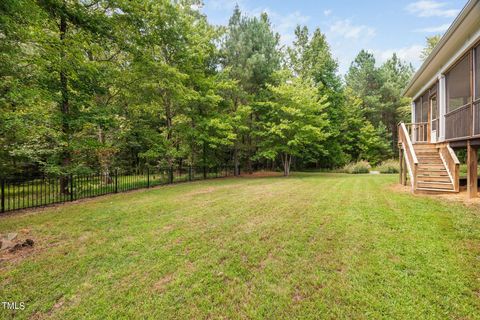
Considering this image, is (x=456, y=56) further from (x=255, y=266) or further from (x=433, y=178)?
(x=255, y=266)

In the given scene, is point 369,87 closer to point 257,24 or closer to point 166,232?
point 257,24

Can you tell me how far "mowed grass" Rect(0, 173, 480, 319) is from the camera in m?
2.22

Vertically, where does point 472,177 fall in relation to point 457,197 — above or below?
above

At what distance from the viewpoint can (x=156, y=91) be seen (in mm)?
12750

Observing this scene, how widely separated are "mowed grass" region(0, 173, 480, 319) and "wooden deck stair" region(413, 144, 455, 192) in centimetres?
202

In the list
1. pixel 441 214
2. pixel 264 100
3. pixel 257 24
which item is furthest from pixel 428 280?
pixel 257 24

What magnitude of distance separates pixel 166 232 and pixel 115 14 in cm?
985

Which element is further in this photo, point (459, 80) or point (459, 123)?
point (459, 80)

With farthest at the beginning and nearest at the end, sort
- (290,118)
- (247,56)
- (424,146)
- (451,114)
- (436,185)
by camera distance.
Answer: (247,56)
(290,118)
(424,146)
(451,114)
(436,185)

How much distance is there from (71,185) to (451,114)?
1359cm

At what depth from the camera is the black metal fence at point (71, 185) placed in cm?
679

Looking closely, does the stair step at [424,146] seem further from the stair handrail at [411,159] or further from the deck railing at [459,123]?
the deck railing at [459,123]

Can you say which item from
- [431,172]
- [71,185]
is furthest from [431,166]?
[71,185]

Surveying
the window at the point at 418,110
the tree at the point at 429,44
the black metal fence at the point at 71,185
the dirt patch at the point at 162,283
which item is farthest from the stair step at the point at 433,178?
the tree at the point at 429,44
